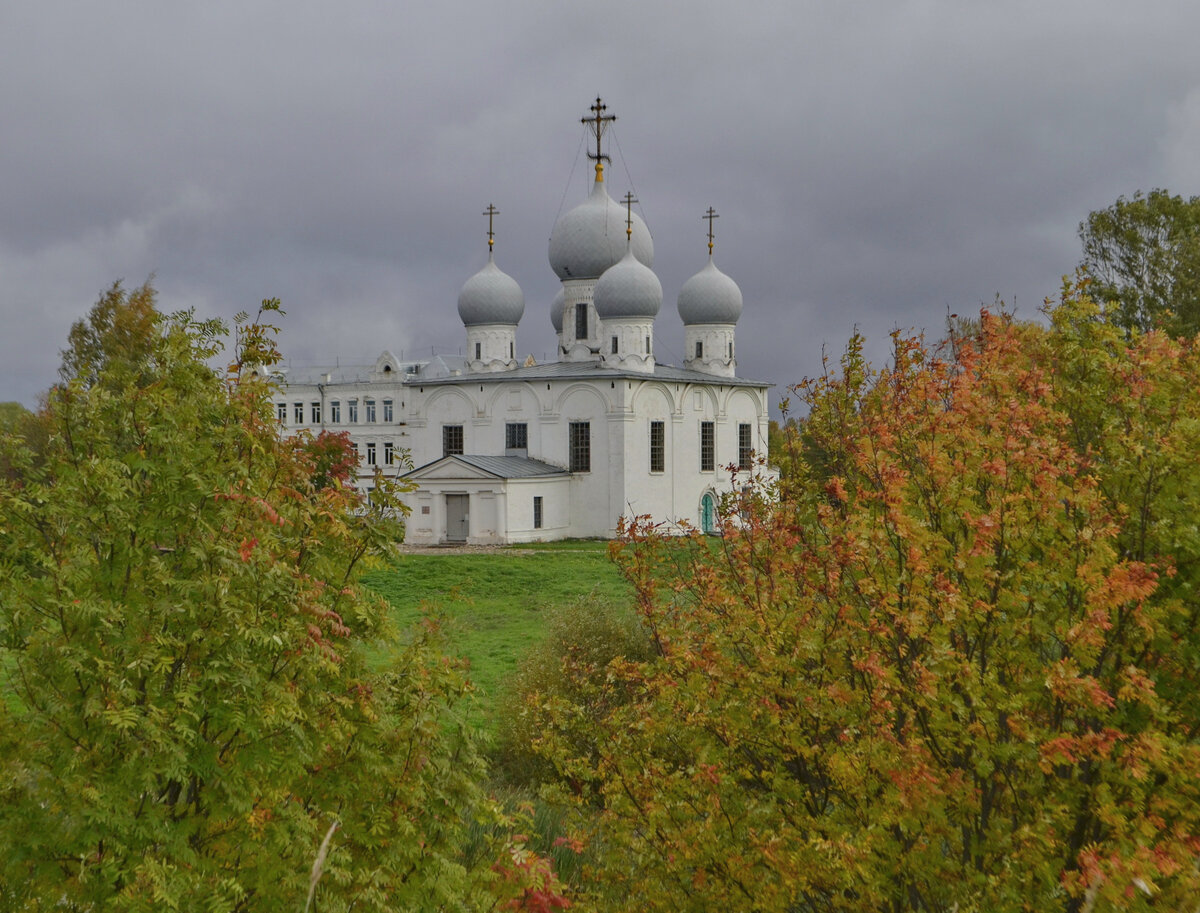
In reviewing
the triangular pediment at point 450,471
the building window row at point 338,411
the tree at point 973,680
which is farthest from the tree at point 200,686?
the building window row at point 338,411

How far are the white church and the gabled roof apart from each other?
0.07 m

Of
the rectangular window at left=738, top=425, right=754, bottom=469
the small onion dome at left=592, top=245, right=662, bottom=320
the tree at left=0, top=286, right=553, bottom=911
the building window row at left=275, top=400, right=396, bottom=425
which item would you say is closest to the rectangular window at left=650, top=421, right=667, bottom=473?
the small onion dome at left=592, top=245, right=662, bottom=320

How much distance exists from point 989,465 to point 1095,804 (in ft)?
5.97

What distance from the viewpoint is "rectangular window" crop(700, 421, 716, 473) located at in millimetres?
46219

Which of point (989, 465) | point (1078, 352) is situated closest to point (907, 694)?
point (989, 465)

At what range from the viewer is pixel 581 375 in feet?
141

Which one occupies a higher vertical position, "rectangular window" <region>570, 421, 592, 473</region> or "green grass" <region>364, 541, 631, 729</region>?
"rectangular window" <region>570, 421, 592, 473</region>

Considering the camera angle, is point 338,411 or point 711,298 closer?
point 711,298

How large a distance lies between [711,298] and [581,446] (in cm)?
934

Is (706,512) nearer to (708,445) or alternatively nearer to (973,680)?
(708,445)

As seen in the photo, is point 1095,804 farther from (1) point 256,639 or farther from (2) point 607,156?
(2) point 607,156

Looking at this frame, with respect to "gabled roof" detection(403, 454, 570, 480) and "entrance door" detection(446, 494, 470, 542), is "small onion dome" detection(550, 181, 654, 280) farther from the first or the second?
"entrance door" detection(446, 494, 470, 542)

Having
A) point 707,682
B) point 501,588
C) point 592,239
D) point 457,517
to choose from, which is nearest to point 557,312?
point 592,239

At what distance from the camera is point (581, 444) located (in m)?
43.7
